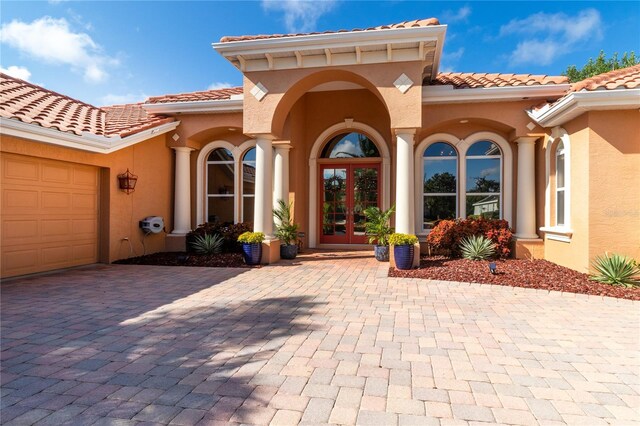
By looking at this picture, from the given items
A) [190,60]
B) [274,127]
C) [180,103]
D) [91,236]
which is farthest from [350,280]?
[190,60]

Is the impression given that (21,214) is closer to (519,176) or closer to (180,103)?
(180,103)

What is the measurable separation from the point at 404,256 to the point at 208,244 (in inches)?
216

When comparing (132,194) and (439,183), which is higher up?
(439,183)

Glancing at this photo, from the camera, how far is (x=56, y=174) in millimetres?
7582

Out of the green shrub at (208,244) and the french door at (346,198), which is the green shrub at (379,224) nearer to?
the french door at (346,198)

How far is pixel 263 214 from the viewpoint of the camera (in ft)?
28.6

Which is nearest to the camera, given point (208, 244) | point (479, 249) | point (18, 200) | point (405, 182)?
point (18, 200)

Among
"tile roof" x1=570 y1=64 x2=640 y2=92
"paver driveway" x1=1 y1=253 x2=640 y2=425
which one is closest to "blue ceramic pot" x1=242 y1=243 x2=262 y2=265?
"paver driveway" x1=1 y1=253 x2=640 y2=425

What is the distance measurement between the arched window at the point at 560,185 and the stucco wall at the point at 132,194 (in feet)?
35.2

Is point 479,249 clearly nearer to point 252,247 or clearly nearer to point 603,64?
point 252,247

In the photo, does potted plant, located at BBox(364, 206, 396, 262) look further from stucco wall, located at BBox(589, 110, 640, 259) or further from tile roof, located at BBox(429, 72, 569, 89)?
stucco wall, located at BBox(589, 110, 640, 259)

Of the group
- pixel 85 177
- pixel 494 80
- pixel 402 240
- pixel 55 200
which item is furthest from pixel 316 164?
pixel 55 200

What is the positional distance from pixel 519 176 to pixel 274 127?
6.54 metres

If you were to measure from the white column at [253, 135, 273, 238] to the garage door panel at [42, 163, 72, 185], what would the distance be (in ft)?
13.8
